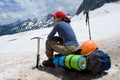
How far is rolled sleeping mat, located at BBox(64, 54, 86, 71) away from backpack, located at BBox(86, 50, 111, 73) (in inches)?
7.1

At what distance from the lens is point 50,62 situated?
1167cm

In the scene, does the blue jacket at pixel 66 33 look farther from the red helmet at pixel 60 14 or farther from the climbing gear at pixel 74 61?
the climbing gear at pixel 74 61

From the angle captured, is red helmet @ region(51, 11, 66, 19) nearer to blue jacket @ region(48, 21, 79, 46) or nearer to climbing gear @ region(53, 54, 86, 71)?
blue jacket @ region(48, 21, 79, 46)

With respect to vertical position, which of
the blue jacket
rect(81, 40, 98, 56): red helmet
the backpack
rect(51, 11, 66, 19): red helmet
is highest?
rect(51, 11, 66, 19): red helmet

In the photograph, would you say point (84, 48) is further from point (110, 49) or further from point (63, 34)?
point (110, 49)

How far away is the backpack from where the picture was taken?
9812 mm

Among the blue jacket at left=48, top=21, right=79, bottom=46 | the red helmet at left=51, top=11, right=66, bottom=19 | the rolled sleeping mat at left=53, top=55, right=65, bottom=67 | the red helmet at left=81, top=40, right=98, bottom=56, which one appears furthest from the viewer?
the red helmet at left=51, top=11, right=66, bottom=19

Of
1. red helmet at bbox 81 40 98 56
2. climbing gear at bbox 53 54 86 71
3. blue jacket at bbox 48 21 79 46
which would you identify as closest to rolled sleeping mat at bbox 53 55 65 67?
climbing gear at bbox 53 54 86 71

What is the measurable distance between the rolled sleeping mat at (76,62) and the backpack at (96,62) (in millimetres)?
181

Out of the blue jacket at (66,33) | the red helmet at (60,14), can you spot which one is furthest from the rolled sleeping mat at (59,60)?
the red helmet at (60,14)

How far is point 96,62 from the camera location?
9.80 metres

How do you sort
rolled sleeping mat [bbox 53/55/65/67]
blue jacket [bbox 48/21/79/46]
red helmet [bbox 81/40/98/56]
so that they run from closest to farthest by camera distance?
red helmet [bbox 81/40/98/56]
rolled sleeping mat [bbox 53/55/65/67]
blue jacket [bbox 48/21/79/46]

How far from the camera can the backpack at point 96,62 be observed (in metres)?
9.81

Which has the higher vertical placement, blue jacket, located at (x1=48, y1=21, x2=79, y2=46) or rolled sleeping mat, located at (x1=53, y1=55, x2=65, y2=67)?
blue jacket, located at (x1=48, y1=21, x2=79, y2=46)
